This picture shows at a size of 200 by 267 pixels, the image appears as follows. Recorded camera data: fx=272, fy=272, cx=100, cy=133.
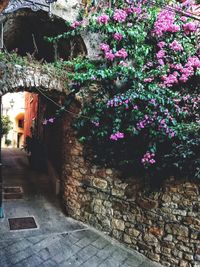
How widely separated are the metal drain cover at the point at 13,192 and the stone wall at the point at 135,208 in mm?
1759

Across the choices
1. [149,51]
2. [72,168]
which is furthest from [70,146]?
[149,51]

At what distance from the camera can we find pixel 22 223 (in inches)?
239

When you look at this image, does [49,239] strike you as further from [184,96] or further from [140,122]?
[184,96]

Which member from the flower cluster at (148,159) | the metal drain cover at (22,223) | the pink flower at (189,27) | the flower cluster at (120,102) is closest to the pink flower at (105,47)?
the flower cluster at (120,102)

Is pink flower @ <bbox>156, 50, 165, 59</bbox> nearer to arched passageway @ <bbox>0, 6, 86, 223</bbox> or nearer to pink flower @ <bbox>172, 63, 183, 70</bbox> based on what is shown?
pink flower @ <bbox>172, 63, 183, 70</bbox>

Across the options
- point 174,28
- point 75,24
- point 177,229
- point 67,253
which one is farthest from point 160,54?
point 67,253

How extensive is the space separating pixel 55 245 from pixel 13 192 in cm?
326

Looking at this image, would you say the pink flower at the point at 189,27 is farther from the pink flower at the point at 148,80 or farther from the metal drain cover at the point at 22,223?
the metal drain cover at the point at 22,223

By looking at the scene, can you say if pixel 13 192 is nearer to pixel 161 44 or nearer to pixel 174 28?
pixel 161 44

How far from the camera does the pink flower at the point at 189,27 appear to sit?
6.36 meters

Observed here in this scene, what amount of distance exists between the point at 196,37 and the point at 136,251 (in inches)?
198

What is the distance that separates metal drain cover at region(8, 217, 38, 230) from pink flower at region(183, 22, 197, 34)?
5.69m

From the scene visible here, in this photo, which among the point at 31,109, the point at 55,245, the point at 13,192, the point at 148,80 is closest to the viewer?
the point at 55,245

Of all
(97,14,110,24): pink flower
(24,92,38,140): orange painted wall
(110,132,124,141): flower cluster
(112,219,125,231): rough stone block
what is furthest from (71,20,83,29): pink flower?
(24,92,38,140): orange painted wall
